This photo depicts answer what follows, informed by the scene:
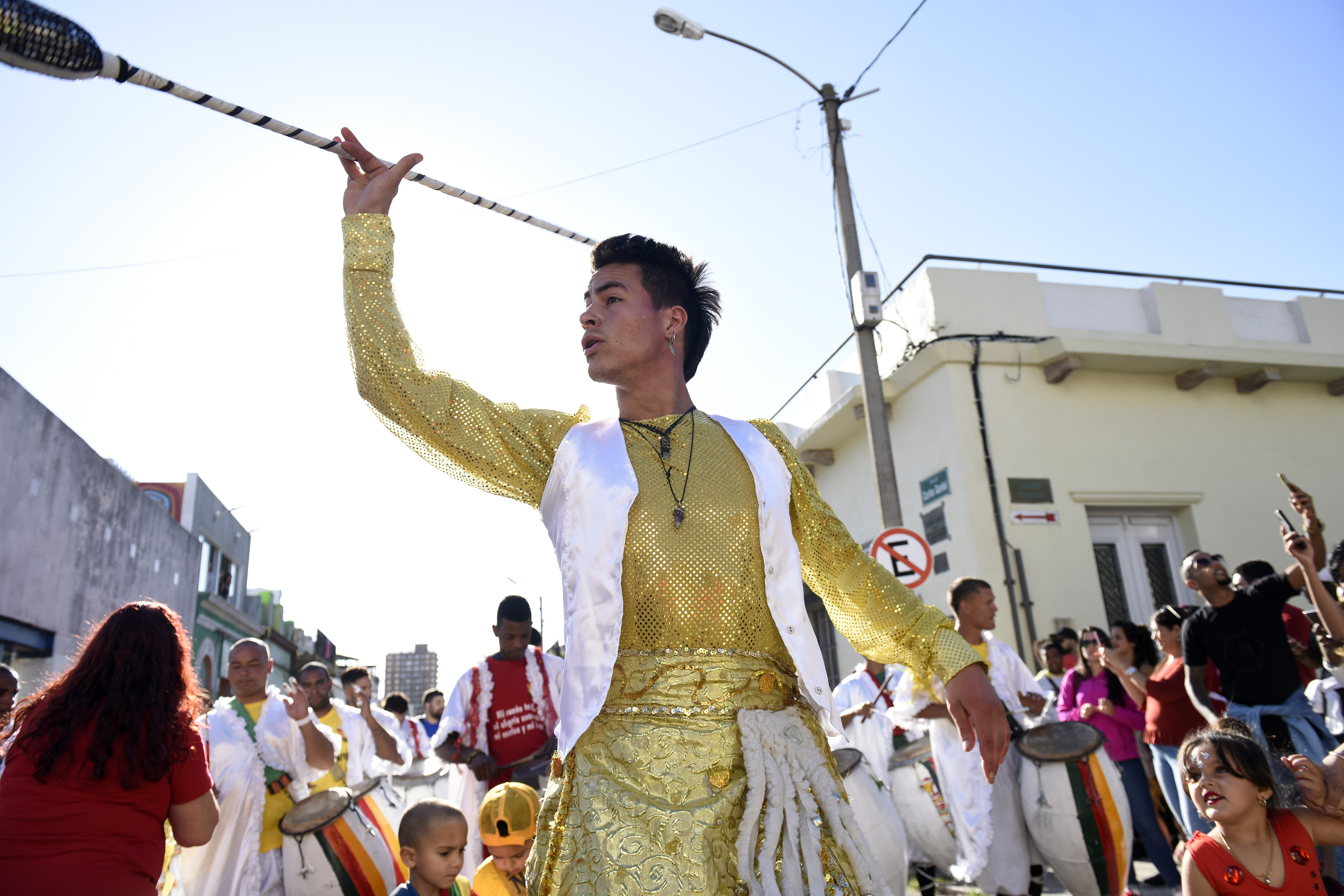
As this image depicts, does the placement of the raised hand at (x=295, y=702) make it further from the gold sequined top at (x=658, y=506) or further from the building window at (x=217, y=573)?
the building window at (x=217, y=573)

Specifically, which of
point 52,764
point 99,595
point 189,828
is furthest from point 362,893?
point 99,595

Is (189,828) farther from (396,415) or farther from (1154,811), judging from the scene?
(1154,811)

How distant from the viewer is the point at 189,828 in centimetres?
334

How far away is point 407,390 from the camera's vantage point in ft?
6.69

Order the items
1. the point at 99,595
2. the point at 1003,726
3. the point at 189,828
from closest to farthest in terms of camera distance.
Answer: the point at 1003,726 → the point at 189,828 → the point at 99,595

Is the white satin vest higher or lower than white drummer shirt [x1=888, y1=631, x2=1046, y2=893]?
higher

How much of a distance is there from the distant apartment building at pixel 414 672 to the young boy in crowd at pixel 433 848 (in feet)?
344

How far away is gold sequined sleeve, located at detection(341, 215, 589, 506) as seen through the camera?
2045 mm

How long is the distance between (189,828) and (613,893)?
239cm

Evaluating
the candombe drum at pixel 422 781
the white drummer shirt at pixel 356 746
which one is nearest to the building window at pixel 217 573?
the candombe drum at pixel 422 781

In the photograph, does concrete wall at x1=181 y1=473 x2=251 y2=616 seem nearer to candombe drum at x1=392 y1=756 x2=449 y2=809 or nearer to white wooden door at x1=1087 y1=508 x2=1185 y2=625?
candombe drum at x1=392 y1=756 x2=449 y2=809

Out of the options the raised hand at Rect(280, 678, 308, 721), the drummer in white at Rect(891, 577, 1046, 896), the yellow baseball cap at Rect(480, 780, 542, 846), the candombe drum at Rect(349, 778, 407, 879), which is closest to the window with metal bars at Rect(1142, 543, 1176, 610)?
the drummer in white at Rect(891, 577, 1046, 896)

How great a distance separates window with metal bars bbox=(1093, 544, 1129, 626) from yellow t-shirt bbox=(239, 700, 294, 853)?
9.20 metres

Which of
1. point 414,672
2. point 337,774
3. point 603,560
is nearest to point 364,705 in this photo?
point 337,774
